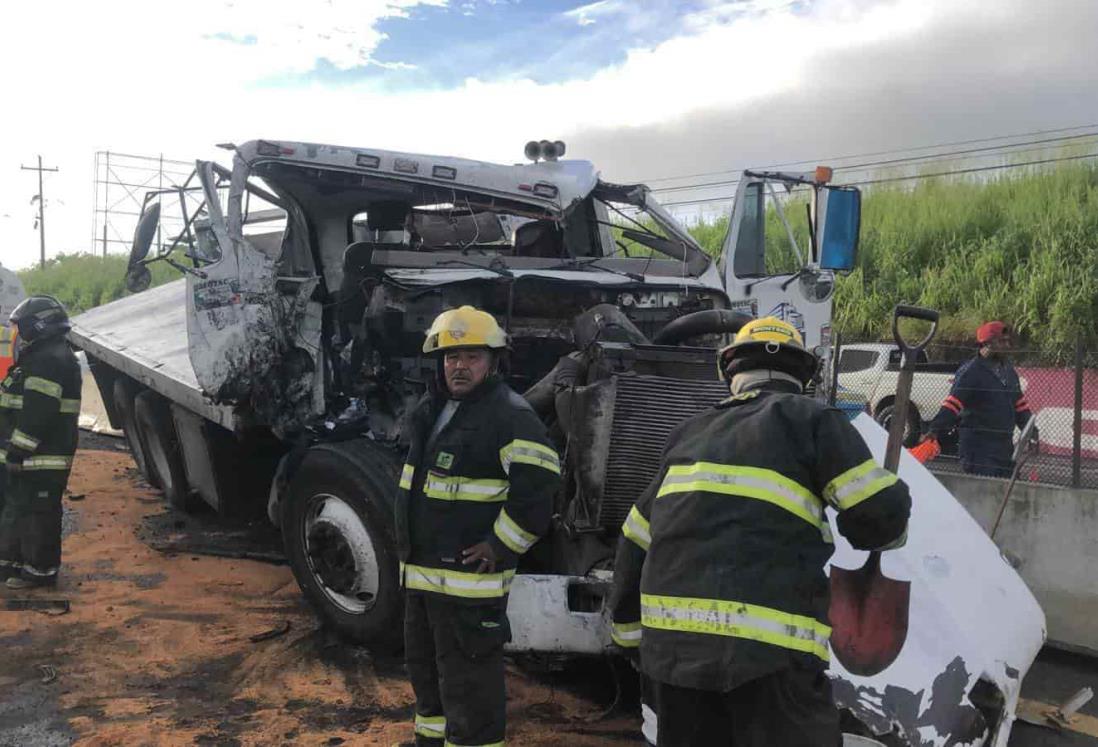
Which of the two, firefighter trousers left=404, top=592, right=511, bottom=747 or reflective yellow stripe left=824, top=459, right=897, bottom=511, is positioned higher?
reflective yellow stripe left=824, top=459, right=897, bottom=511


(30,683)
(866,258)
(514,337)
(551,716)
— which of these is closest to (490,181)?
(514,337)

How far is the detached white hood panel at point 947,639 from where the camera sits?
9.35 feet

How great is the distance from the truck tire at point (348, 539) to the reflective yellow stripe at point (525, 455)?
125cm

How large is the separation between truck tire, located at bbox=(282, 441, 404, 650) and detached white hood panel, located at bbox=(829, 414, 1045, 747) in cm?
201

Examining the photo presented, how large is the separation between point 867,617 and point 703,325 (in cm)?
205

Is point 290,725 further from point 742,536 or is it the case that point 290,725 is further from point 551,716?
point 742,536

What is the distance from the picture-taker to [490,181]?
5.12m

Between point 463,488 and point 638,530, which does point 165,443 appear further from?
point 638,530

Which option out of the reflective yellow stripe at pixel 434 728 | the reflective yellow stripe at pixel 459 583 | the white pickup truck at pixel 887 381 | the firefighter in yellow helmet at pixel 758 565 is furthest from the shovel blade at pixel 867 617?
the white pickup truck at pixel 887 381

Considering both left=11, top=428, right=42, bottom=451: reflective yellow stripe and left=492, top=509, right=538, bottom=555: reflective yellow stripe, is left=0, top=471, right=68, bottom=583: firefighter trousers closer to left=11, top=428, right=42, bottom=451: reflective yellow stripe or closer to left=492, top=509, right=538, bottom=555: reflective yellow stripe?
left=11, top=428, right=42, bottom=451: reflective yellow stripe

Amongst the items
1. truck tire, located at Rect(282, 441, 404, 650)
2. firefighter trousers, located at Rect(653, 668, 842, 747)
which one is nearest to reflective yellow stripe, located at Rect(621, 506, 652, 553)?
firefighter trousers, located at Rect(653, 668, 842, 747)

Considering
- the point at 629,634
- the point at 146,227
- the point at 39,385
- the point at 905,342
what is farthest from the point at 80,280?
the point at 905,342

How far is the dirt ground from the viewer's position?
3.60 meters

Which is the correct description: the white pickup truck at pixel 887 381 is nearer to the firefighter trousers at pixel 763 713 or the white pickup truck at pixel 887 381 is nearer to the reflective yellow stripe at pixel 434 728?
the reflective yellow stripe at pixel 434 728
